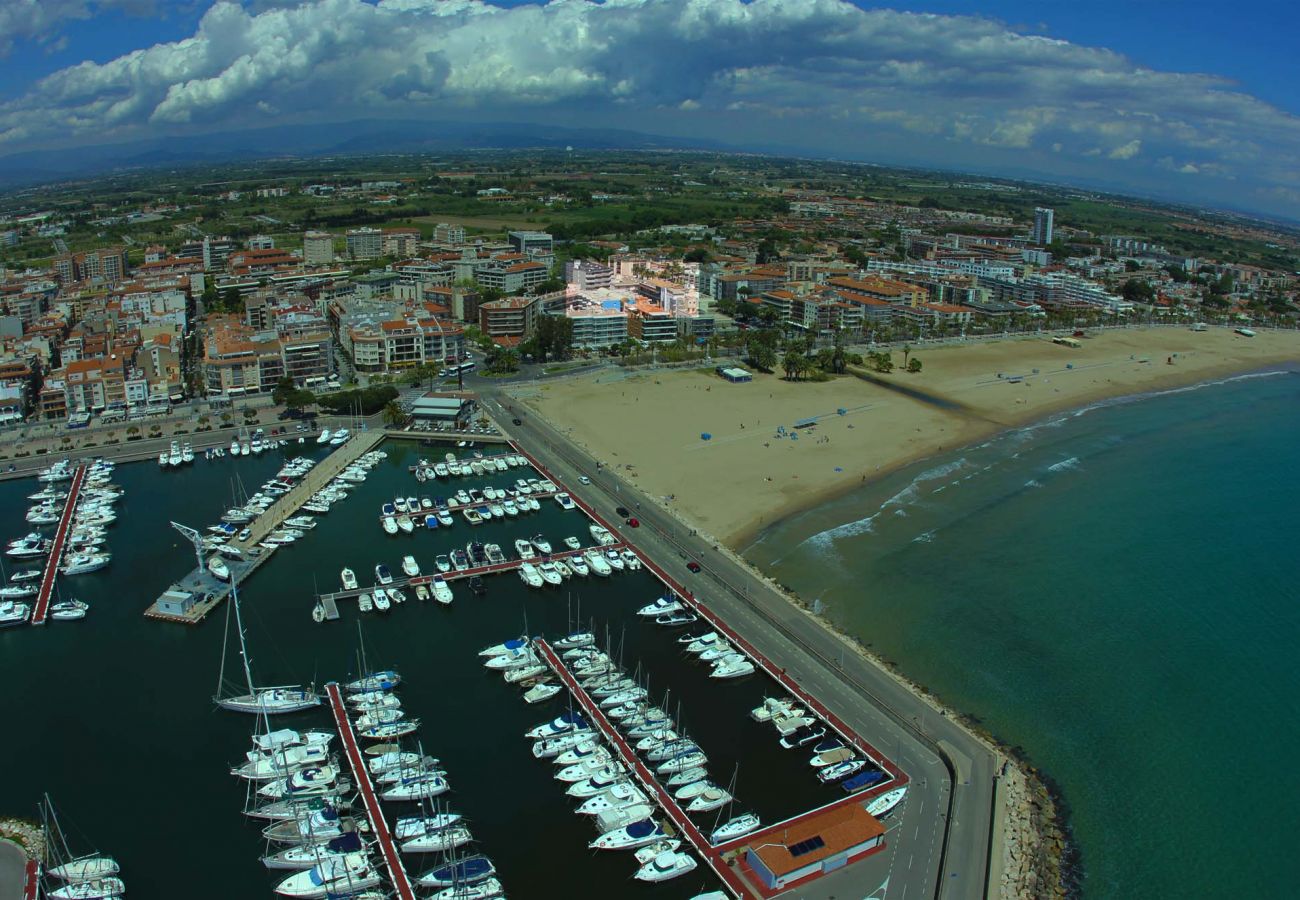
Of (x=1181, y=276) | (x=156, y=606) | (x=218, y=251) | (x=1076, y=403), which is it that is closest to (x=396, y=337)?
(x=156, y=606)

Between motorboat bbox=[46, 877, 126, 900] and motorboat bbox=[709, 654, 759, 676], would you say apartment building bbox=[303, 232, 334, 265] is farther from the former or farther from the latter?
motorboat bbox=[46, 877, 126, 900]

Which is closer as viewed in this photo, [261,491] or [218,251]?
[261,491]

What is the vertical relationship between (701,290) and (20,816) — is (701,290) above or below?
above

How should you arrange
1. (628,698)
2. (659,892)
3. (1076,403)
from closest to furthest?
(659,892) < (628,698) < (1076,403)

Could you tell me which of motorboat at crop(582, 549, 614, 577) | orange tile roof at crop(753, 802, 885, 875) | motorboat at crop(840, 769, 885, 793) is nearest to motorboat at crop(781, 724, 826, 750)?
motorboat at crop(840, 769, 885, 793)

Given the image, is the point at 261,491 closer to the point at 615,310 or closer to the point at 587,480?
the point at 587,480

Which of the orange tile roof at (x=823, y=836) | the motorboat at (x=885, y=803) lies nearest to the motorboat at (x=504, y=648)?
the orange tile roof at (x=823, y=836)
